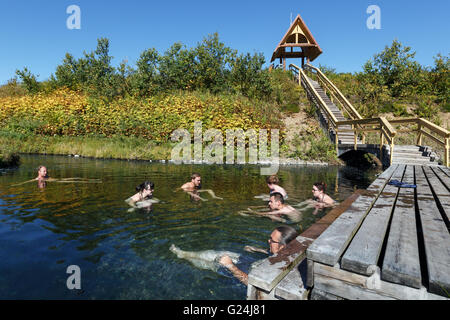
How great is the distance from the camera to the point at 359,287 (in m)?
1.89

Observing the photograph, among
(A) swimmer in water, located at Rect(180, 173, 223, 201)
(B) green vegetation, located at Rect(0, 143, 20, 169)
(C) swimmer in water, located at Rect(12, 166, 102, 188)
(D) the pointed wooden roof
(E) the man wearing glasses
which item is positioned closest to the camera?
(E) the man wearing glasses

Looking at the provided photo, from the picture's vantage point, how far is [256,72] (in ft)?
81.1

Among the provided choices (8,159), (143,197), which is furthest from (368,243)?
(8,159)

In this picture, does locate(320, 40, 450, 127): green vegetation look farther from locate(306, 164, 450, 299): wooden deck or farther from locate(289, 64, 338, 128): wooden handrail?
locate(306, 164, 450, 299): wooden deck

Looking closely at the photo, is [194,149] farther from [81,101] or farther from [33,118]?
[33,118]

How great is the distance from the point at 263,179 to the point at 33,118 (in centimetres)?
2110

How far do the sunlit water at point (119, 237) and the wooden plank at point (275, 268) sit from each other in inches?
31.8

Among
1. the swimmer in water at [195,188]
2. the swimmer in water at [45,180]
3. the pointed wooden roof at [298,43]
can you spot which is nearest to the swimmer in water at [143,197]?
the swimmer in water at [195,188]

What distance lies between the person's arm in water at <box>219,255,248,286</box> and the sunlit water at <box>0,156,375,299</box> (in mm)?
81

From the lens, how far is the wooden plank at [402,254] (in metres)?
1.73

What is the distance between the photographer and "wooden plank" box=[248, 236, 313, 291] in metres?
2.14

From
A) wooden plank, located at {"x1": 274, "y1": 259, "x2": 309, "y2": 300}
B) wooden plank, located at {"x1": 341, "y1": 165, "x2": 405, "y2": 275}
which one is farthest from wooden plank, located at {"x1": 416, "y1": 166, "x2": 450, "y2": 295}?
wooden plank, located at {"x1": 274, "y1": 259, "x2": 309, "y2": 300}

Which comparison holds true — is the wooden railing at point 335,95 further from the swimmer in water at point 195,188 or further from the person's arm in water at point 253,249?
the person's arm in water at point 253,249

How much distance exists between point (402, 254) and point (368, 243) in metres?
0.25
